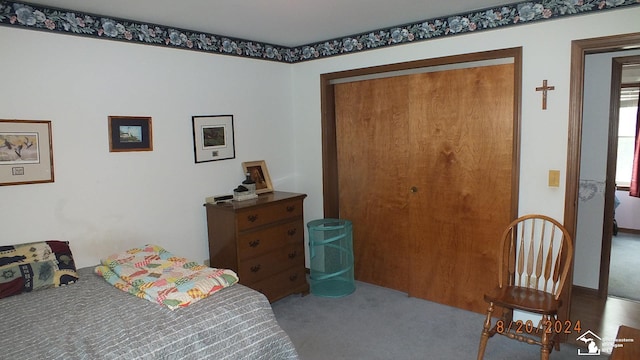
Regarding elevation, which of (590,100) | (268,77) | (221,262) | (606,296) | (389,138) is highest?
(268,77)

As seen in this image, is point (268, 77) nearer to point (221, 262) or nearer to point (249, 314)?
point (221, 262)

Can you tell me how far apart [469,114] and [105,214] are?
2785 mm

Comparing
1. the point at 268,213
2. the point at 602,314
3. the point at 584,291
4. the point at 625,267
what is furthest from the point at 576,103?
the point at 625,267

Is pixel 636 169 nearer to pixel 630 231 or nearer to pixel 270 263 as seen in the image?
pixel 630 231

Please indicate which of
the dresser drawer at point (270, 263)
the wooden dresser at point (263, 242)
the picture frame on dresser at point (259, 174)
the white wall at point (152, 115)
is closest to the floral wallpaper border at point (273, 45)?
the white wall at point (152, 115)

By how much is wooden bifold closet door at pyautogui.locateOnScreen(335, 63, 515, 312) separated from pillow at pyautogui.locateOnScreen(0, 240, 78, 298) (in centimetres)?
245

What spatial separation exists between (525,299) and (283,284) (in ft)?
6.20

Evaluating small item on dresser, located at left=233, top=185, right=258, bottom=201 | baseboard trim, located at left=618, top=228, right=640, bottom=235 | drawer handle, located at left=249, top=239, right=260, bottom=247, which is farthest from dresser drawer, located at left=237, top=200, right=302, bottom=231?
baseboard trim, located at left=618, top=228, right=640, bottom=235

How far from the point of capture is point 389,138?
367 cm

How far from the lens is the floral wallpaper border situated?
2.48 m

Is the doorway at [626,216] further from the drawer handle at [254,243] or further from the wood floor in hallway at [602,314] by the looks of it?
the drawer handle at [254,243]

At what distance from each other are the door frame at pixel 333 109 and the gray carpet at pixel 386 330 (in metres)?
0.90

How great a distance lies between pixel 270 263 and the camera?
134 inches

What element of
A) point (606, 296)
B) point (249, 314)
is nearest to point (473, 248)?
point (606, 296)
